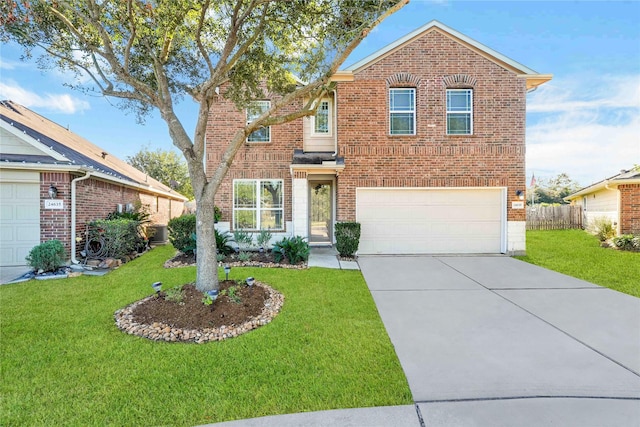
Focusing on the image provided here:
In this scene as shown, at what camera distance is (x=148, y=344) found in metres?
3.85

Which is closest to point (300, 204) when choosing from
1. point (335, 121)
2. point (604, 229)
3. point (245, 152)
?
point (245, 152)

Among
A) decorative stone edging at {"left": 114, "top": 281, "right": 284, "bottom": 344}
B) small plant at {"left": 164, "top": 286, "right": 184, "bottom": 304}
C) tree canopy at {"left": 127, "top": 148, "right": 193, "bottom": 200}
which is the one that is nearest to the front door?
small plant at {"left": 164, "top": 286, "right": 184, "bottom": 304}

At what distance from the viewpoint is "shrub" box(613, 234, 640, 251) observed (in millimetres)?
10898

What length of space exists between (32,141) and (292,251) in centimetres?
842

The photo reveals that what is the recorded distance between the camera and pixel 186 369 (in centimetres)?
327

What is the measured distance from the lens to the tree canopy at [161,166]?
30680 millimetres

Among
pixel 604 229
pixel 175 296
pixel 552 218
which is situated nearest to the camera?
pixel 175 296

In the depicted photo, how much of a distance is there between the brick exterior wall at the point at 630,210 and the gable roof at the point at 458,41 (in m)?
7.27

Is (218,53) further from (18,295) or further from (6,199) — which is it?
(6,199)

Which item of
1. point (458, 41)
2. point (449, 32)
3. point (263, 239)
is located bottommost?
point (263, 239)

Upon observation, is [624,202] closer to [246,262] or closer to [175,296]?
[246,262]

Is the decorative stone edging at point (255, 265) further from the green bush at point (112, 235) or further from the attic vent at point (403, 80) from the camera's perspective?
the attic vent at point (403, 80)

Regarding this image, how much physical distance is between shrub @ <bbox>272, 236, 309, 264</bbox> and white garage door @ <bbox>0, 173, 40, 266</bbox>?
714cm

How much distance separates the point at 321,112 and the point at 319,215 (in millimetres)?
4266
